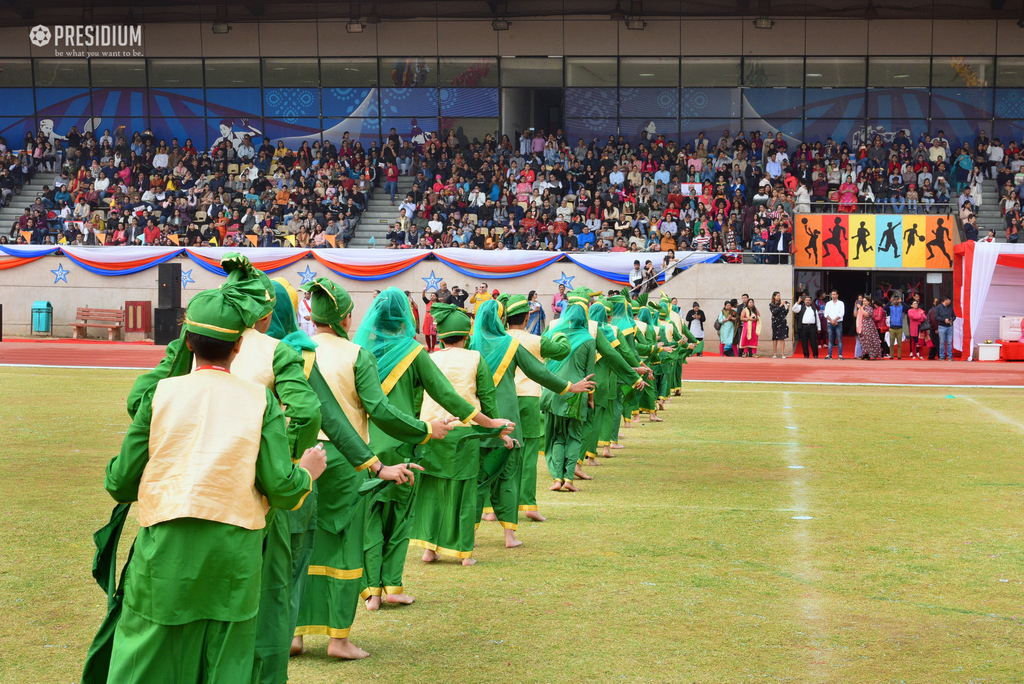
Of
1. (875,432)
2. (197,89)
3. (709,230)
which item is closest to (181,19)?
(197,89)

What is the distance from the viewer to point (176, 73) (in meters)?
38.2

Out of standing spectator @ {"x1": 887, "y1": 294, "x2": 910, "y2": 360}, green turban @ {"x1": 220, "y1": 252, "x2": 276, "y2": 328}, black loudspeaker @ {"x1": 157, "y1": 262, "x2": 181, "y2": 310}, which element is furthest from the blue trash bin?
green turban @ {"x1": 220, "y1": 252, "x2": 276, "y2": 328}

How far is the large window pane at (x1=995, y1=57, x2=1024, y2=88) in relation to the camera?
35656mm

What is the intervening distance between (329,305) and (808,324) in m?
24.3

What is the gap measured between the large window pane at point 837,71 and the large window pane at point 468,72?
10.9 metres

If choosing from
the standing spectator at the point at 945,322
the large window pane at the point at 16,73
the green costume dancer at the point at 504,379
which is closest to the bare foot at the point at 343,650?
the green costume dancer at the point at 504,379

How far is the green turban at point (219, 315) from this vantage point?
3.58 meters

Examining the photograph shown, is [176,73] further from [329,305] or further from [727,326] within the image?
[329,305]

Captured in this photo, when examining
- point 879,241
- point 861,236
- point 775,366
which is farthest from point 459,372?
point 879,241

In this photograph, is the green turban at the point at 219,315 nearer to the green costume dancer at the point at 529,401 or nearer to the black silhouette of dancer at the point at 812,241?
the green costume dancer at the point at 529,401

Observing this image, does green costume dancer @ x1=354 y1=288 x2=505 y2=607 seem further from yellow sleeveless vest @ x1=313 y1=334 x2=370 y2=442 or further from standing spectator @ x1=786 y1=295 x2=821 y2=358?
standing spectator @ x1=786 y1=295 x2=821 y2=358

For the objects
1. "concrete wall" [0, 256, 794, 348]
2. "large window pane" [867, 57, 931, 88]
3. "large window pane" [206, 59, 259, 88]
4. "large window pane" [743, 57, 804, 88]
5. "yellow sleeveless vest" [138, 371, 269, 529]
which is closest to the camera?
"yellow sleeveless vest" [138, 371, 269, 529]

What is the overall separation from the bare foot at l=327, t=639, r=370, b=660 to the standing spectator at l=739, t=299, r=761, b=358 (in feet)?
79.5

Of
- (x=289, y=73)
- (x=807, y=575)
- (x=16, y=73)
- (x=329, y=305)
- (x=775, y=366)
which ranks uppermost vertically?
(x=16, y=73)
